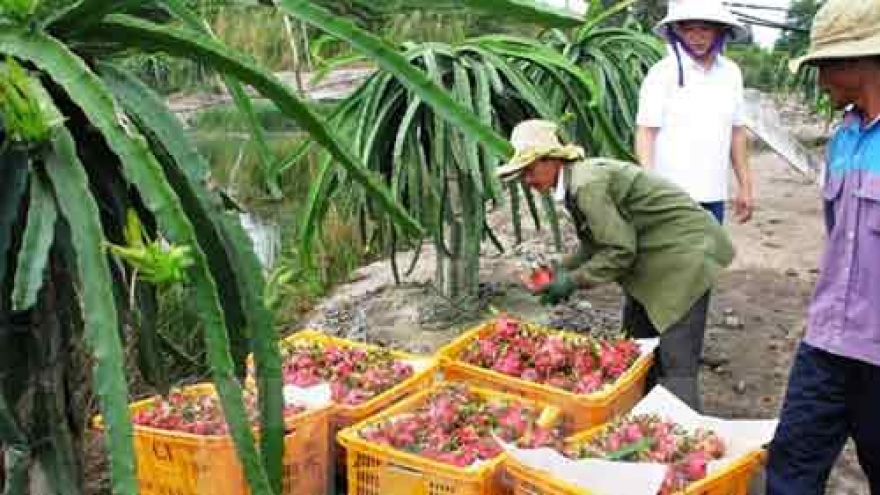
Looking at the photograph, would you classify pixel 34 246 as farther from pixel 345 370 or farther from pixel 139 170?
pixel 345 370

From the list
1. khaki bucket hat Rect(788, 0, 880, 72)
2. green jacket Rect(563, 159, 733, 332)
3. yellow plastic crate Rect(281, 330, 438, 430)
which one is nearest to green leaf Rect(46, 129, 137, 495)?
khaki bucket hat Rect(788, 0, 880, 72)

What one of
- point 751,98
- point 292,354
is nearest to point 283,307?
point 292,354

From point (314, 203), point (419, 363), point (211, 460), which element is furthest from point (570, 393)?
point (314, 203)

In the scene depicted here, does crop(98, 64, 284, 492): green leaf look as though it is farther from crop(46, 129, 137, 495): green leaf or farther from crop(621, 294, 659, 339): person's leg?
crop(621, 294, 659, 339): person's leg

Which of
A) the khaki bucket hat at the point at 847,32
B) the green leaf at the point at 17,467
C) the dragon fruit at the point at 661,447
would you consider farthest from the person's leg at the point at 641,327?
the green leaf at the point at 17,467

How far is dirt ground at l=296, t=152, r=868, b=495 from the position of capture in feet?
14.4

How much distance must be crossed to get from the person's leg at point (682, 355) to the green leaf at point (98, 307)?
2597mm

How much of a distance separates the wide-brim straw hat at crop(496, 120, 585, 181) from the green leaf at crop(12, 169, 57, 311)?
2.13 metres

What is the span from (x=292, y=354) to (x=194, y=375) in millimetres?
1020

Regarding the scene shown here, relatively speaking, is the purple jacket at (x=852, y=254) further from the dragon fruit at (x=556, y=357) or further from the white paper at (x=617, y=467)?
the dragon fruit at (x=556, y=357)

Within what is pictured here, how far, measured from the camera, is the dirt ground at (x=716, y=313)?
439 centimetres

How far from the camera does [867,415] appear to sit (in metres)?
2.77

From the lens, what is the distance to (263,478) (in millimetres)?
1548

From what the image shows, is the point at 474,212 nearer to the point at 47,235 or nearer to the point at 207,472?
the point at 207,472
